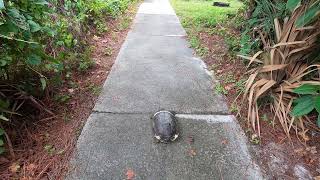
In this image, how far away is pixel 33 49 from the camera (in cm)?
205

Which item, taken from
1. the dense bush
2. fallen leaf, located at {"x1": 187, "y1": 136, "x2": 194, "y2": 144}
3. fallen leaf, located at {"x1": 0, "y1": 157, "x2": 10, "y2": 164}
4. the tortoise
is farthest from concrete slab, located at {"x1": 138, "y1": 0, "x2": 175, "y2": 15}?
fallen leaf, located at {"x1": 0, "y1": 157, "x2": 10, "y2": 164}

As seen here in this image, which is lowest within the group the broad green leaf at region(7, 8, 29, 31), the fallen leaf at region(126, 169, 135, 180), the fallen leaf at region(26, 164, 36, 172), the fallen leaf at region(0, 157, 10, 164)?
the fallen leaf at region(126, 169, 135, 180)

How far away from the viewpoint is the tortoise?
225 centimetres

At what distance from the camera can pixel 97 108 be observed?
104 inches

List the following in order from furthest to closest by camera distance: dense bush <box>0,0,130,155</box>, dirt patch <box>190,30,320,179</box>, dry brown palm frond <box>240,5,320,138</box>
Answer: dry brown palm frond <box>240,5,320,138</box> < dirt patch <box>190,30,320,179</box> < dense bush <box>0,0,130,155</box>

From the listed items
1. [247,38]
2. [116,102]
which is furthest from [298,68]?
[116,102]

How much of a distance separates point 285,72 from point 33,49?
7.54ft

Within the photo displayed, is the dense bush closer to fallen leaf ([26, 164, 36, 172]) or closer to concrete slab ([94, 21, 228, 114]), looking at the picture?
fallen leaf ([26, 164, 36, 172])

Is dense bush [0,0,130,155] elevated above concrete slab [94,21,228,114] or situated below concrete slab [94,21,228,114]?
above

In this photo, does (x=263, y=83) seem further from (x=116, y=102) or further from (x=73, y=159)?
(x=73, y=159)

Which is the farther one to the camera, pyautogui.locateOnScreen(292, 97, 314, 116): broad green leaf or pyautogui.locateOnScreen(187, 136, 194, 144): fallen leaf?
pyautogui.locateOnScreen(187, 136, 194, 144): fallen leaf

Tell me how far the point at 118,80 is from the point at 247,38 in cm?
184

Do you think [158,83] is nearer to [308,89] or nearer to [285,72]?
[285,72]

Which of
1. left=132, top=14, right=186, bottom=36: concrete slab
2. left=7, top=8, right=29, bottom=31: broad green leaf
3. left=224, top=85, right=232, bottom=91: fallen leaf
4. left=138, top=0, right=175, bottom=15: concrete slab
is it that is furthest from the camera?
left=138, top=0, right=175, bottom=15: concrete slab
